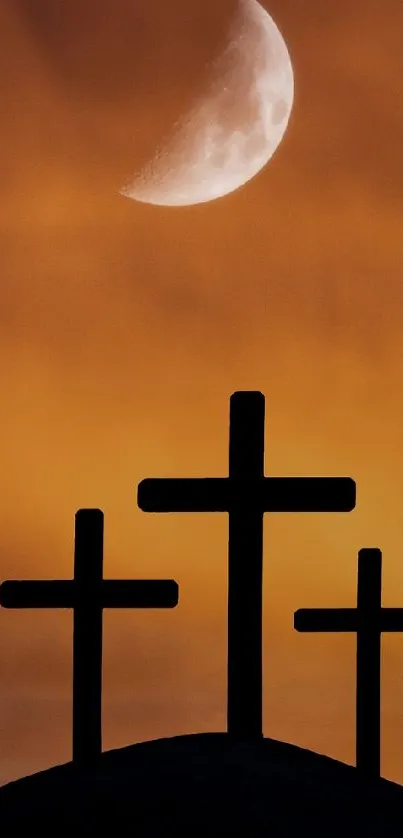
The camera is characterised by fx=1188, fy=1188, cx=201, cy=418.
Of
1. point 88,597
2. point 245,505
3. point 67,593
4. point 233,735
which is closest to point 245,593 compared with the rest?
point 245,505

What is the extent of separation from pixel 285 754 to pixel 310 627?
748 millimetres

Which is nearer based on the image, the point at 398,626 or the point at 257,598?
the point at 257,598

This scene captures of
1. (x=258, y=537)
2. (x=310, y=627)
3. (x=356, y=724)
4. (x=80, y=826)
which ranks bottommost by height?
(x=80, y=826)

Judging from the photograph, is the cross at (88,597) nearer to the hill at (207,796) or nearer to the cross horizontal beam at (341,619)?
the hill at (207,796)

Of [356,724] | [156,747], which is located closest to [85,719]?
[156,747]

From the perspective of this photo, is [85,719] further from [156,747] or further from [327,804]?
→ [327,804]

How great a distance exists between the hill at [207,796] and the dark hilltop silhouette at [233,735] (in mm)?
10

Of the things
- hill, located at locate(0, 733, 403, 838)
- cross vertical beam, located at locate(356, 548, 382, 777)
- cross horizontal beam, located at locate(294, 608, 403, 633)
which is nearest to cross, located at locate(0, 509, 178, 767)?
hill, located at locate(0, 733, 403, 838)

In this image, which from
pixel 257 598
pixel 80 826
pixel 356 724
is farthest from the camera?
pixel 356 724

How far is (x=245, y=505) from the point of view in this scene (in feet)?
22.1

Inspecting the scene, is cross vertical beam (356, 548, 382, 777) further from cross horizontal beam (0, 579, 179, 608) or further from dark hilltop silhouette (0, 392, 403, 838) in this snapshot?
cross horizontal beam (0, 579, 179, 608)

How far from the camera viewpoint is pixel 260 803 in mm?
6066

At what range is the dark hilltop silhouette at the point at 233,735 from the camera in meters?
6.00

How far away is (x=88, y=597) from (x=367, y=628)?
1.68 m
